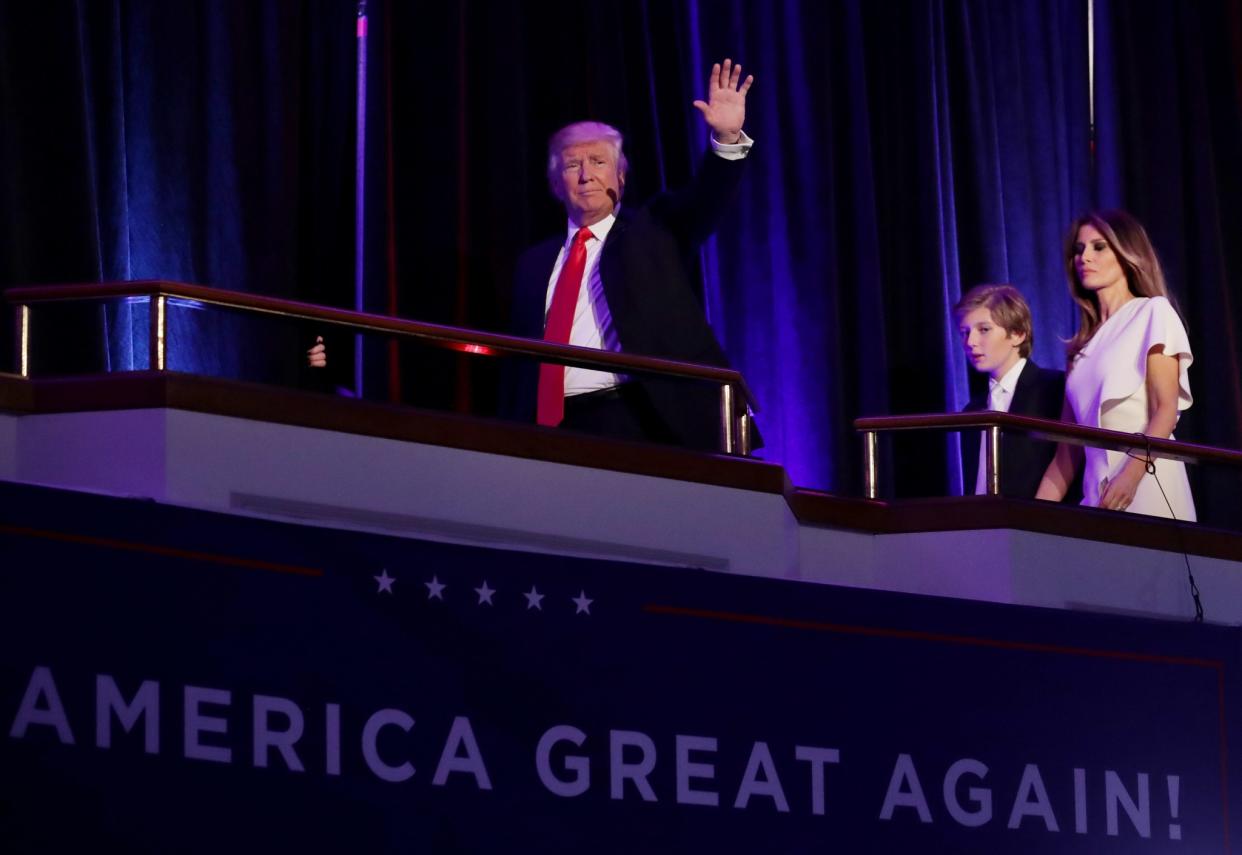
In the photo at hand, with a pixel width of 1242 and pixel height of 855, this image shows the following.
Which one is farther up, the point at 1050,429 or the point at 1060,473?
the point at 1050,429

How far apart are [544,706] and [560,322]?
1.01 m

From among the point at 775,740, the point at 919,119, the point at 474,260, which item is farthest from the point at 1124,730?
the point at 919,119

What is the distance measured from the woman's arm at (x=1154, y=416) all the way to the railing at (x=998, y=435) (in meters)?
0.06

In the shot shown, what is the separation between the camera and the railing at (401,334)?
3641 millimetres

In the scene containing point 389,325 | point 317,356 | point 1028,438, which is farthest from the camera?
point 1028,438

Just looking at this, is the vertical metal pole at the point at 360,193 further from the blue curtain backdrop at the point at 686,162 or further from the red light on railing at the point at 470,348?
the red light on railing at the point at 470,348

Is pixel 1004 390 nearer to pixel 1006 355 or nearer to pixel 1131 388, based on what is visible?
pixel 1006 355

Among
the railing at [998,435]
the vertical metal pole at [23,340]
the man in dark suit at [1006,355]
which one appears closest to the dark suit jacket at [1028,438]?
the man in dark suit at [1006,355]

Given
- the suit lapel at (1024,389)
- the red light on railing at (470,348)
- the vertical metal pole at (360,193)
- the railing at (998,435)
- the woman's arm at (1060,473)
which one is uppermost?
the vertical metal pole at (360,193)

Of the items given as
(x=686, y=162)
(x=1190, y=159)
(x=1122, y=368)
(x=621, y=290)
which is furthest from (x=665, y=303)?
(x=1190, y=159)

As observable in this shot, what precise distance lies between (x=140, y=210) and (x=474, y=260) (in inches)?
32.8

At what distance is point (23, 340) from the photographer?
145 inches

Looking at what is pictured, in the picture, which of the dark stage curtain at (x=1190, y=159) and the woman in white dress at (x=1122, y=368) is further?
the dark stage curtain at (x=1190, y=159)

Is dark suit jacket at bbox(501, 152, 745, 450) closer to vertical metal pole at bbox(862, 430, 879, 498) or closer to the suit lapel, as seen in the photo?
vertical metal pole at bbox(862, 430, 879, 498)
